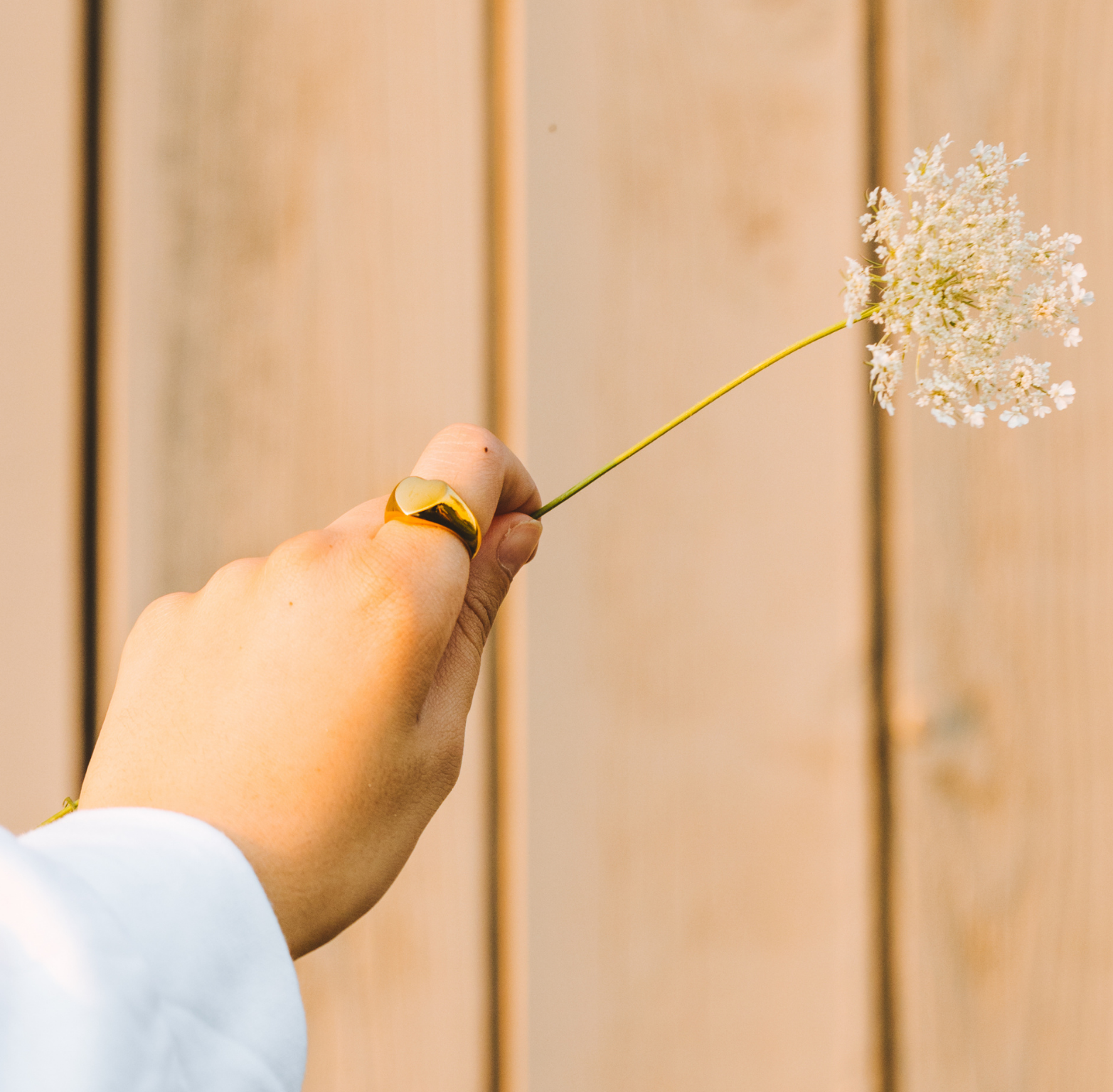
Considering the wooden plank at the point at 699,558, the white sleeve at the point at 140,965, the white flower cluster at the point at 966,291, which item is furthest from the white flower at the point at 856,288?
the white sleeve at the point at 140,965

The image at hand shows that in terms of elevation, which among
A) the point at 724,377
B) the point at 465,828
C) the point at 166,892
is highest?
the point at 724,377

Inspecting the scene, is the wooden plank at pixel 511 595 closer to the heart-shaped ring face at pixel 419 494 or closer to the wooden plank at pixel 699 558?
the wooden plank at pixel 699 558

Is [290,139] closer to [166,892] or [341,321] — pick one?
[341,321]

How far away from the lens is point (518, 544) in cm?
32

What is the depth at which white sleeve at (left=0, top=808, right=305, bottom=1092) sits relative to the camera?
164mm

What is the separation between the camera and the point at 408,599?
0.85 ft

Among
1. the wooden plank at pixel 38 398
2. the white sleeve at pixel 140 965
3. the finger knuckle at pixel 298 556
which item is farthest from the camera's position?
the wooden plank at pixel 38 398

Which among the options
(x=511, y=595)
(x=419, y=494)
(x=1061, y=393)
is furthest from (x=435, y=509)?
(x=1061, y=393)

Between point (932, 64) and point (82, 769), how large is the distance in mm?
551

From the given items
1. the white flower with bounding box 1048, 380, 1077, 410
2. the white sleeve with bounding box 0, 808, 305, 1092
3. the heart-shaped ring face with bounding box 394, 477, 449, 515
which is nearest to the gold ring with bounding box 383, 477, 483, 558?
the heart-shaped ring face with bounding box 394, 477, 449, 515

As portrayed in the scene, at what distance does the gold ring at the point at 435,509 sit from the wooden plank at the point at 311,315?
13 cm

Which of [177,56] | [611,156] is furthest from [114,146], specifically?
[611,156]

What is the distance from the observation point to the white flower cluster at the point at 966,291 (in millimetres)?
288

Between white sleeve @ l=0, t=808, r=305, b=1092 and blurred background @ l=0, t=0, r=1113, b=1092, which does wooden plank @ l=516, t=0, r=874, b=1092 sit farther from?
white sleeve @ l=0, t=808, r=305, b=1092
